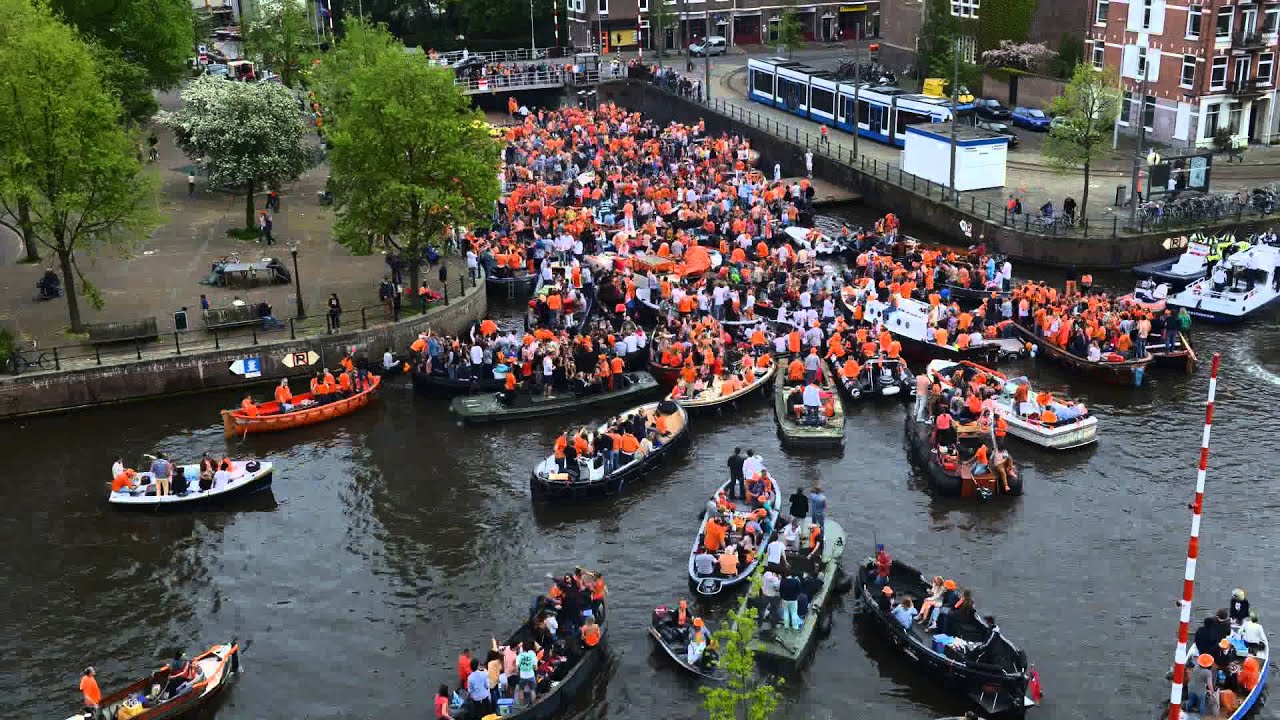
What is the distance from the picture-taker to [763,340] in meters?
50.8

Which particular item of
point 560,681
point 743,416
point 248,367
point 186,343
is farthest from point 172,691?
point 186,343

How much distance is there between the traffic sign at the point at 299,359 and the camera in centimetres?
5144

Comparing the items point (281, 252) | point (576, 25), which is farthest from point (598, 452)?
point (576, 25)

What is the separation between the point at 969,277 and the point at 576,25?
2894 inches

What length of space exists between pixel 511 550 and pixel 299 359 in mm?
16086

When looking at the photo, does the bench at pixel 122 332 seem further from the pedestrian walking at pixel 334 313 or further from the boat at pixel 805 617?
the boat at pixel 805 617

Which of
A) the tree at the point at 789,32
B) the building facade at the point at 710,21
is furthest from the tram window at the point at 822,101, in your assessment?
the building facade at the point at 710,21

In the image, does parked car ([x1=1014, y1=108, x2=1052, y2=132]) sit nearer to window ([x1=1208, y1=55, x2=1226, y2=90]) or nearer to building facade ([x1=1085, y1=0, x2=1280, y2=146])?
building facade ([x1=1085, y1=0, x2=1280, y2=146])

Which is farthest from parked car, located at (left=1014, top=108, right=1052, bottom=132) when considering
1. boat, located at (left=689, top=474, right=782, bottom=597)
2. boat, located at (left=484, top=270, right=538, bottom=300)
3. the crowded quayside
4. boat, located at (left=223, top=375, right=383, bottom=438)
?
boat, located at (left=689, top=474, right=782, bottom=597)

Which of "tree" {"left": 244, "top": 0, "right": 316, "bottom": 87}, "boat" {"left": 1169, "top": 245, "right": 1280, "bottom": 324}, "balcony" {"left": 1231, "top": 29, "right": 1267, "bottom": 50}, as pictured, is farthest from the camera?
"tree" {"left": 244, "top": 0, "right": 316, "bottom": 87}

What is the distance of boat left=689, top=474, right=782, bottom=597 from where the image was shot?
3562 cm

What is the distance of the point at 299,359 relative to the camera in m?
51.6

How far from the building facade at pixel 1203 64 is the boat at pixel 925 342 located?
29.9 meters

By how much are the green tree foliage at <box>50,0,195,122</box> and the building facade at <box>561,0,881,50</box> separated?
44141mm
